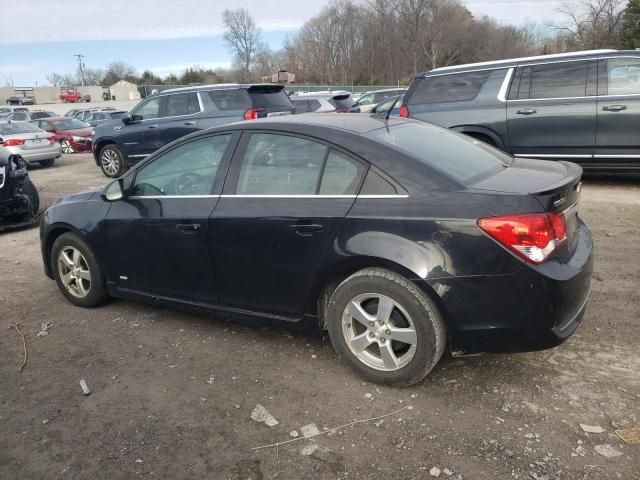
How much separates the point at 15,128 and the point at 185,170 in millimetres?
14670

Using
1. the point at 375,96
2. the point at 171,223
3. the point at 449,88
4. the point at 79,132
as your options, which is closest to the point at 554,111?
the point at 449,88

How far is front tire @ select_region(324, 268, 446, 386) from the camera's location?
2.97m

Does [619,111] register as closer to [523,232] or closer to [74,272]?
[523,232]

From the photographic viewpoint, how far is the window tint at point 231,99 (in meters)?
10.4

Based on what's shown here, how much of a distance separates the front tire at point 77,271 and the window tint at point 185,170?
0.78 meters

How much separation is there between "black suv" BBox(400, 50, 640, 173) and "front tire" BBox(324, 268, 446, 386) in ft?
19.8

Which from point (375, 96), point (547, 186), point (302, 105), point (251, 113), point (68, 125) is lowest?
point (547, 186)

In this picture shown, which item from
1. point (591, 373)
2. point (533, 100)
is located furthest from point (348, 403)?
point (533, 100)

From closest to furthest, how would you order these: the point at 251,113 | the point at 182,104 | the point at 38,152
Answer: the point at 251,113, the point at 182,104, the point at 38,152

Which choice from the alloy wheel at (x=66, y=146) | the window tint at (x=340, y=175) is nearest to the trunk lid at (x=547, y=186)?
the window tint at (x=340, y=175)

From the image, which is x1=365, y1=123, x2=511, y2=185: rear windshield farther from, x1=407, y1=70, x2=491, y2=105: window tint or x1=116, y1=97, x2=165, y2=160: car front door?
x1=116, y1=97, x2=165, y2=160: car front door

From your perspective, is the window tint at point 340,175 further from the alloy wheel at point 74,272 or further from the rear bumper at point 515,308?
the alloy wheel at point 74,272

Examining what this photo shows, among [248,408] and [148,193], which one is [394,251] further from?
[148,193]

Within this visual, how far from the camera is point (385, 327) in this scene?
3.09 metres
